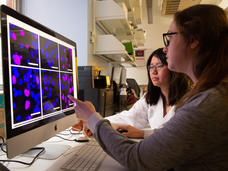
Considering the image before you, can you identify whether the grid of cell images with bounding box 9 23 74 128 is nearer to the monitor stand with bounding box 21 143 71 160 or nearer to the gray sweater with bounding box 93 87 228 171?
the monitor stand with bounding box 21 143 71 160

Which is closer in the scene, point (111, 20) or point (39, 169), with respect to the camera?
point (39, 169)

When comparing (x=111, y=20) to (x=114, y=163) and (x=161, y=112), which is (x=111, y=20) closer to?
(x=161, y=112)

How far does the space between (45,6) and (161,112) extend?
5.55 ft

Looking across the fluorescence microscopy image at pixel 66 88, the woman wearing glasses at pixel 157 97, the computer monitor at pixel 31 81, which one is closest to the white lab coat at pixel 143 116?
the woman wearing glasses at pixel 157 97

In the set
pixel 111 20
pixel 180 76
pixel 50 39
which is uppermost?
pixel 111 20

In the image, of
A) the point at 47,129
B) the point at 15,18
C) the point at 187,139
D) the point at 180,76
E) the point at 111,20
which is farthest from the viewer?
the point at 111,20

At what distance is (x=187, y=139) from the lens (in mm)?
444

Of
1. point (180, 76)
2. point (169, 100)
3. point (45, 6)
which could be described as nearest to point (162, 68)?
point (180, 76)

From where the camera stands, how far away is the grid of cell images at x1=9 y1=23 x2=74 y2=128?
1.81ft

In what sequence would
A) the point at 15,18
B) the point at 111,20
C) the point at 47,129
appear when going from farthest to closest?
1. the point at 111,20
2. the point at 47,129
3. the point at 15,18

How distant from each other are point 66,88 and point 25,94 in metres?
0.28

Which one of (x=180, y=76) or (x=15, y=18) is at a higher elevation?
(x=15, y=18)

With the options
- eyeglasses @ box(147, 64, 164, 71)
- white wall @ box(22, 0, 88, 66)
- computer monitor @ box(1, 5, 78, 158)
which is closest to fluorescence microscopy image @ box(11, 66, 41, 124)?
computer monitor @ box(1, 5, 78, 158)

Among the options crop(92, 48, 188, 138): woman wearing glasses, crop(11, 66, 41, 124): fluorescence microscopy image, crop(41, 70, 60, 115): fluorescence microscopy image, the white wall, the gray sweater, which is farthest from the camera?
the white wall
